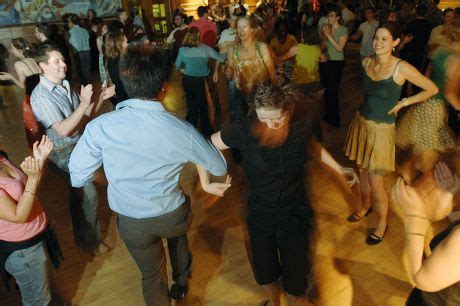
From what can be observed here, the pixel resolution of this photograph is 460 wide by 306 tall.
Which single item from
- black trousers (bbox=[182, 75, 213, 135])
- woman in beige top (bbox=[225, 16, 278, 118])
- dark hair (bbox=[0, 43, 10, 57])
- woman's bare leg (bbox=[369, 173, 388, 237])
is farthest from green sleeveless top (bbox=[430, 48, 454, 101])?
dark hair (bbox=[0, 43, 10, 57])

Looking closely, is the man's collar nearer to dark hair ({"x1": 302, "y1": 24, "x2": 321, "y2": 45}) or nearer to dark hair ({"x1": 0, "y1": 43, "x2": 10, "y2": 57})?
dark hair ({"x1": 302, "y1": 24, "x2": 321, "y2": 45})

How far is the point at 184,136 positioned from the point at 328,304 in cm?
153

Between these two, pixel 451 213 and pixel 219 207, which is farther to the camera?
pixel 219 207

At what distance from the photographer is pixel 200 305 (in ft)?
8.32

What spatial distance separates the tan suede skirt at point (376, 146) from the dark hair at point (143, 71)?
5.86 feet

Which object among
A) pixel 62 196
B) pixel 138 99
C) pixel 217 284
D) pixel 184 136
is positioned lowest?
pixel 62 196

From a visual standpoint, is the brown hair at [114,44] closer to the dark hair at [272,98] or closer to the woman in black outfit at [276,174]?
the woman in black outfit at [276,174]

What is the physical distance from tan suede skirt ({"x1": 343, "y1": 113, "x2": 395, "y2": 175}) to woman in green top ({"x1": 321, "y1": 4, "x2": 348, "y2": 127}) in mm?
2330

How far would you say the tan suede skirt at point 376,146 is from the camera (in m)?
2.82

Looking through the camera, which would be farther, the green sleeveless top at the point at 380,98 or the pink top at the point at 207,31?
the pink top at the point at 207,31

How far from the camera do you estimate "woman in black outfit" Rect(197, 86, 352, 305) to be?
1891mm

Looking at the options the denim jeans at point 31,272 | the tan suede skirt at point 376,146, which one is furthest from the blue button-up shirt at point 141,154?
the tan suede skirt at point 376,146

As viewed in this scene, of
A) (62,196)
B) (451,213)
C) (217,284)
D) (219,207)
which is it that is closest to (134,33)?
(62,196)

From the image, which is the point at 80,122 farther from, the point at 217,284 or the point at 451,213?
the point at 451,213
